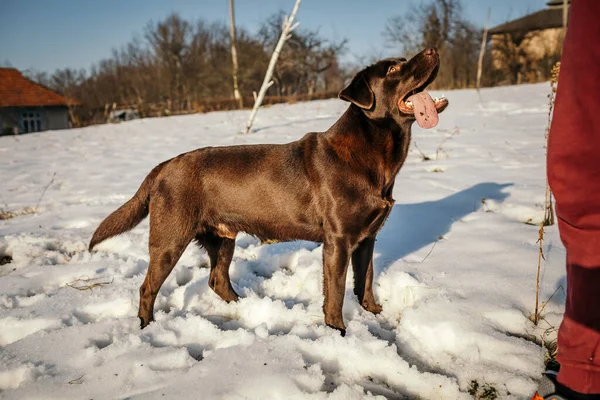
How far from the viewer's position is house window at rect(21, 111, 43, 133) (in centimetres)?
3331

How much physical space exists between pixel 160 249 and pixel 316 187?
107 centimetres

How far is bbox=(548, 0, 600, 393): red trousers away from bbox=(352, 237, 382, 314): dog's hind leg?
147cm

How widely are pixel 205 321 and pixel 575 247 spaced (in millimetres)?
1933

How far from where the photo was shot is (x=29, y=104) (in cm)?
3278

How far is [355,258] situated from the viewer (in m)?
2.84

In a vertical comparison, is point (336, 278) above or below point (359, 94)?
below

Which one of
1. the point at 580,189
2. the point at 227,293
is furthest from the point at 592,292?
the point at 227,293

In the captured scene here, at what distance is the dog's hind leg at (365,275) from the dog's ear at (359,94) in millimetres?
882

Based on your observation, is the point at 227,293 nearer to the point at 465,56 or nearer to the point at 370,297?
the point at 370,297

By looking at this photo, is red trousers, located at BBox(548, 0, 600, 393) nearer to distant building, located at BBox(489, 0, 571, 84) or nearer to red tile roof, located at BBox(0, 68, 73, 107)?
distant building, located at BBox(489, 0, 571, 84)

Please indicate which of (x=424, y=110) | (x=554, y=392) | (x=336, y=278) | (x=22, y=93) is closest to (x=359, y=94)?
(x=424, y=110)

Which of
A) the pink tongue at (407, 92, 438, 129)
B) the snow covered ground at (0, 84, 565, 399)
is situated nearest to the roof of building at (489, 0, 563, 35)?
the snow covered ground at (0, 84, 565, 399)

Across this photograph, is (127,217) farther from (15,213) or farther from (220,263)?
(15,213)

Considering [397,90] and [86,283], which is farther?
[86,283]
